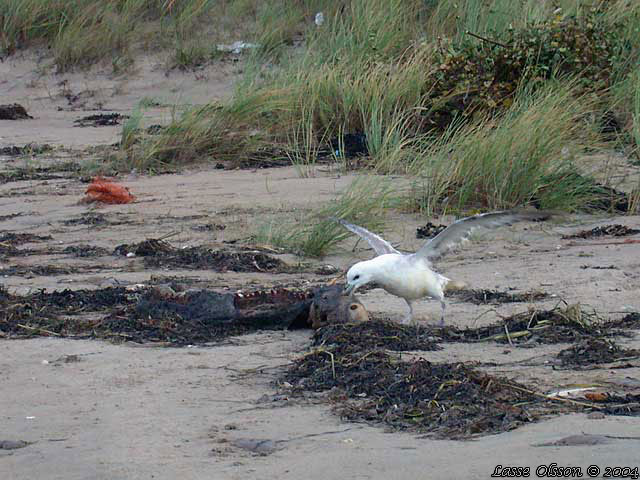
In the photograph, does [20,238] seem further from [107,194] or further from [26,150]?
[26,150]

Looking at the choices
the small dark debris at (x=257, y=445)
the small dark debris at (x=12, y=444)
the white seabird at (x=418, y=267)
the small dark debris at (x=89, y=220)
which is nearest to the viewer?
the small dark debris at (x=257, y=445)

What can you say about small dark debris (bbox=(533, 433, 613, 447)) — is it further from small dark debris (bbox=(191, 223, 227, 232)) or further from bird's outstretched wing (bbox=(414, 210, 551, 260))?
small dark debris (bbox=(191, 223, 227, 232))

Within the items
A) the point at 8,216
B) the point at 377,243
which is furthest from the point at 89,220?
the point at 377,243

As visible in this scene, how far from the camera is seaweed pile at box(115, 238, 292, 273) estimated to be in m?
6.64

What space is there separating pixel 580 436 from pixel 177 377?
1775mm

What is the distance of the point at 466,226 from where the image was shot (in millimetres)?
5297

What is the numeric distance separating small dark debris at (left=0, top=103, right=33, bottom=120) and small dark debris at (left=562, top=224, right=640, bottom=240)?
24.7ft

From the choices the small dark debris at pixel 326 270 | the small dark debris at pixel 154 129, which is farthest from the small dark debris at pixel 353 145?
the small dark debris at pixel 326 270

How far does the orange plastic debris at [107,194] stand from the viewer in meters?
8.44

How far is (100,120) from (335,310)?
779cm

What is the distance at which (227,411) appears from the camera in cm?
407

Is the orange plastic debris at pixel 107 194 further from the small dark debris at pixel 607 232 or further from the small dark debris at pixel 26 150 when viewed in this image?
the small dark debris at pixel 607 232

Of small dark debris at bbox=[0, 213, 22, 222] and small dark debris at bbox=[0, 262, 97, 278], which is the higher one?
small dark debris at bbox=[0, 262, 97, 278]

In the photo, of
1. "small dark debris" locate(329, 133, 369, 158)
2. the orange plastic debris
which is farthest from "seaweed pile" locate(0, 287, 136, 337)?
"small dark debris" locate(329, 133, 369, 158)
